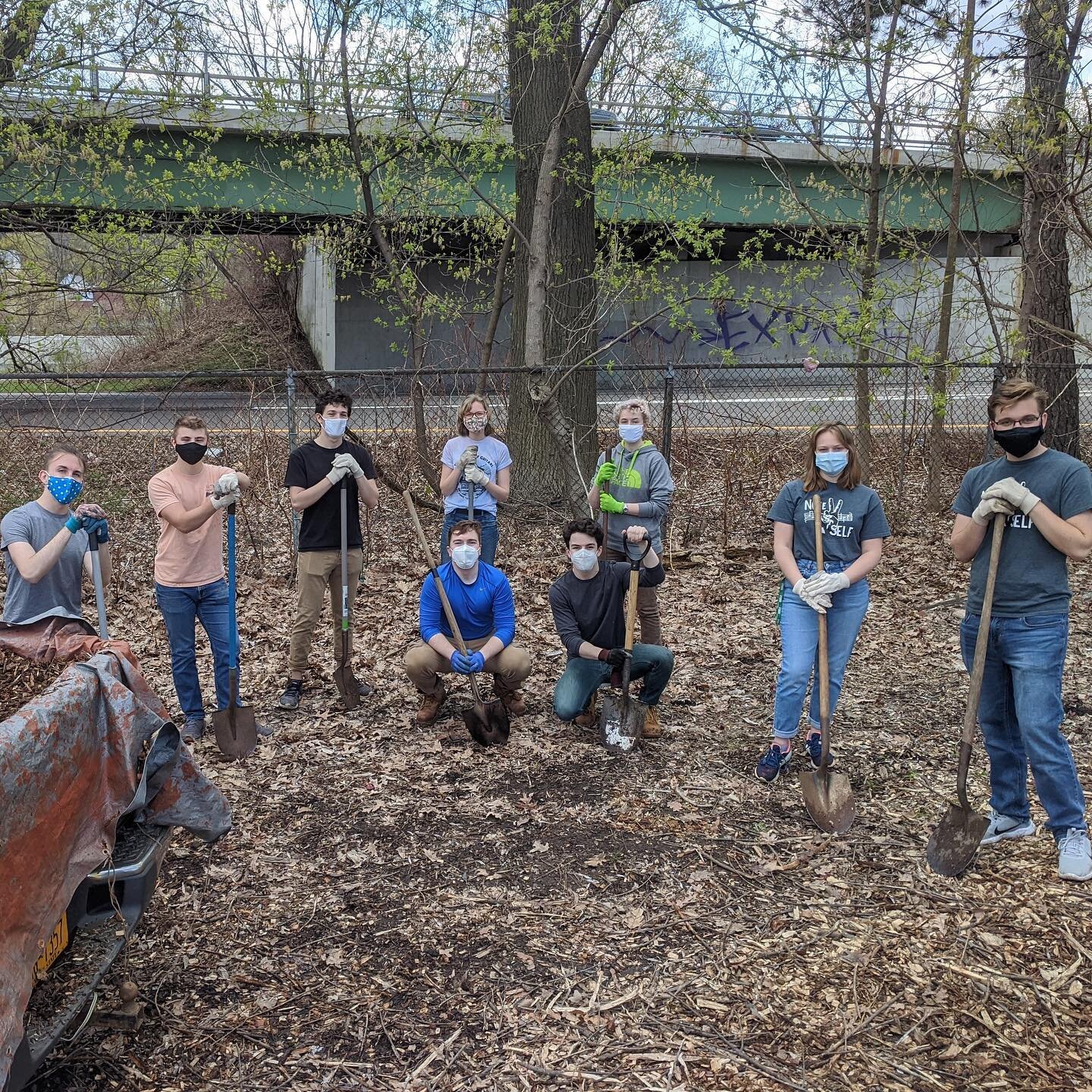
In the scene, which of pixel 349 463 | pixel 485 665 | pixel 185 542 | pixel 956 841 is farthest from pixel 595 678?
pixel 185 542

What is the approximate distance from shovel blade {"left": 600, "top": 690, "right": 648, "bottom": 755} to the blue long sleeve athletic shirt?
666mm

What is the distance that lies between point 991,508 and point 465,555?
2.65 meters

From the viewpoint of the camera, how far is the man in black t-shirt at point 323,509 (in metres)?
5.84

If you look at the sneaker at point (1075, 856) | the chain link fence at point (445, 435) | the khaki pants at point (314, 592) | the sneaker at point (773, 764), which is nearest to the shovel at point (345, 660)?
the khaki pants at point (314, 592)

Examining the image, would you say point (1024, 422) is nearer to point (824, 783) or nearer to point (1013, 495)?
point (1013, 495)

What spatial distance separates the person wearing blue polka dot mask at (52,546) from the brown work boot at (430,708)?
1.96 meters

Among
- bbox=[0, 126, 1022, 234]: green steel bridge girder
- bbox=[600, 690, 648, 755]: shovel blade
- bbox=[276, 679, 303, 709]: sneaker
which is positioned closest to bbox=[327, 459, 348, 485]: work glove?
bbox=[276, 679, 303, 709]: sneaker

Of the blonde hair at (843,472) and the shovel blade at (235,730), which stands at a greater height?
the blonde hair at (843,472)

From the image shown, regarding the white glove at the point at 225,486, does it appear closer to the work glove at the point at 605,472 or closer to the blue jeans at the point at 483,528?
the blue jeans at the point at 483,528

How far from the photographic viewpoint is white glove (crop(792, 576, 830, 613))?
4.66 metres

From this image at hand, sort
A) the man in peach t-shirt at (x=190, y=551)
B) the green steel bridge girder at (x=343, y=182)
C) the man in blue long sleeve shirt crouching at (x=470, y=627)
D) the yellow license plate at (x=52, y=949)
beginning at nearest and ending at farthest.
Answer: the yellow license plate at (x=52, y=949), the man in peach t-shirt at (x=190, y=551), the man in blue long sleeve shirt crouching at (x=470, y=627), the green steel bridge girder at (x=343, y=182)

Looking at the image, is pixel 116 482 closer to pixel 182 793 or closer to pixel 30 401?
pixel 30 401

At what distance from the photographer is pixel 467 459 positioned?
20.9 feet

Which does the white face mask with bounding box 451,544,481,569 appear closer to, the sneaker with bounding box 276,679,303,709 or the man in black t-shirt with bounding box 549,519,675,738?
the man in black t-shirt with bounding box 549,519,675,738
